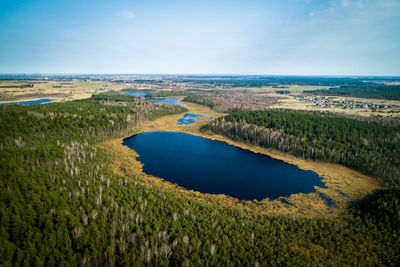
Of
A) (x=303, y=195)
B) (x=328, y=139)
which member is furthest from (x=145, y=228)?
(x=328, y=139)

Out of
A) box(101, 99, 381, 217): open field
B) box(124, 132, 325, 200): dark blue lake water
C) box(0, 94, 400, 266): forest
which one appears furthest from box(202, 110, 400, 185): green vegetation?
box(0, 94, 400, 266): forest

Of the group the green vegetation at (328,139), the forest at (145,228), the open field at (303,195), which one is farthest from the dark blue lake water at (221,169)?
the forest at (145,228)

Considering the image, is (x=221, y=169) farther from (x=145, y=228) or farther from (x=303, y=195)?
(x=145, y=228)

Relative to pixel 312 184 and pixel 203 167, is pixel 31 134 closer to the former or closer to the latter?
pixel 203 167

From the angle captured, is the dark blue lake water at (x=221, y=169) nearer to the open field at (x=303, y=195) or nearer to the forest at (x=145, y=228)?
the open field at (x=303, y=195)

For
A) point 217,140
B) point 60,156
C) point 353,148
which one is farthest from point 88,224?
point 353,148

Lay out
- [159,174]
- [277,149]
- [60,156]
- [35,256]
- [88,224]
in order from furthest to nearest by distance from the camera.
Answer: [277,149] < [159,174] < [60,156] < [88,224] < [35,256]

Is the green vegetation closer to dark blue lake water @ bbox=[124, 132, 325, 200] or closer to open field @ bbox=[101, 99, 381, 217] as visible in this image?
open field @ bbox=[101, 99, 381, 217]

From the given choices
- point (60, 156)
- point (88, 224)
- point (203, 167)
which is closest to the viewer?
point (88, 224)
